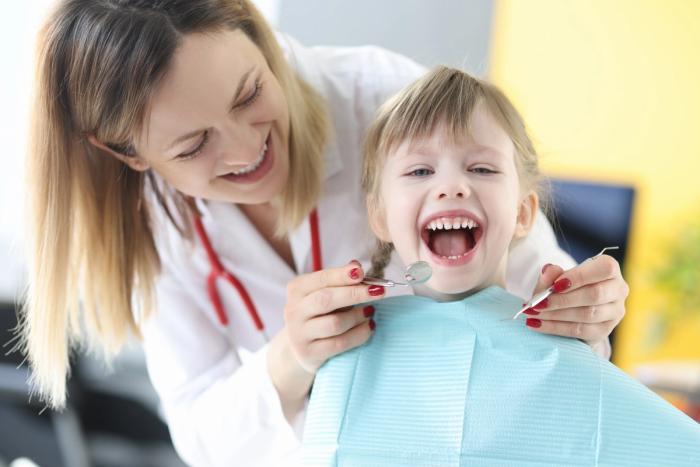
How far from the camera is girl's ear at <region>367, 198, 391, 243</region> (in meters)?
1.01

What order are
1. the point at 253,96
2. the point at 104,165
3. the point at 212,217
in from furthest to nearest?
the point at 212,217, the point at 104,165, the point at 253,96

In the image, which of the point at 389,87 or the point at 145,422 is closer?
the point at 389,87

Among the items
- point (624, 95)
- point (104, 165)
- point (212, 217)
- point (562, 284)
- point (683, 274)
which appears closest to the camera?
point (562, 284)

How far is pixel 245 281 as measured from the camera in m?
1.32

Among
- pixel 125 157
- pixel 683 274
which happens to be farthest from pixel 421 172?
pixel 683 274

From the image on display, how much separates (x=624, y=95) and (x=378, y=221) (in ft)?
8.75

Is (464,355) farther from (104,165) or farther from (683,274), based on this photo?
(683,274)

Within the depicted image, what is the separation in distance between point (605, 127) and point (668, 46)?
0.39 m

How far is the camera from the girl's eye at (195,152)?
104 cm

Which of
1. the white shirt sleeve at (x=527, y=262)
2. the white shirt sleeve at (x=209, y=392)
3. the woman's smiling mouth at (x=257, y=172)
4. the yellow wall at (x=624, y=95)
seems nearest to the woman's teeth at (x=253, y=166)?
the woman's smiling mouth at (x=257, y=172)

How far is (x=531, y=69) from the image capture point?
3.45 metres

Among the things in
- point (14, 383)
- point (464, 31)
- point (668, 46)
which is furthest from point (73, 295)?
point (668, 46)

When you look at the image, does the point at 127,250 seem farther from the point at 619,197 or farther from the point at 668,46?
the point at 668,46

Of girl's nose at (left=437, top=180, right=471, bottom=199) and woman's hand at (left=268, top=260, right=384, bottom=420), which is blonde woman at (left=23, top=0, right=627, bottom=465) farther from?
girl's nose at (left=437, top=180, right=471, bottom=199)
